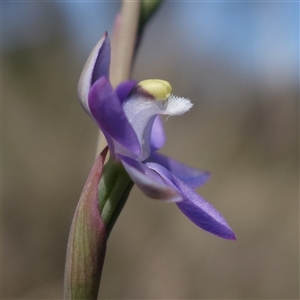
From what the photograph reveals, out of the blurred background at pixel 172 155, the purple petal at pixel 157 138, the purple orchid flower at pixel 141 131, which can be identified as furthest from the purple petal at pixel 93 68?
the blurred background at pixel 172 155

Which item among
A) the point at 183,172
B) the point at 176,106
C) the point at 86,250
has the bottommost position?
the point at 86,250

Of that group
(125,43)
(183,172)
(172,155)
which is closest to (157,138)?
(183,172)

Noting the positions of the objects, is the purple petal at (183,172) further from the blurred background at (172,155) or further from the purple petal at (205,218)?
the blurred background at (172,155)

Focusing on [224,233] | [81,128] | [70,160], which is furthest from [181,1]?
[224,233]

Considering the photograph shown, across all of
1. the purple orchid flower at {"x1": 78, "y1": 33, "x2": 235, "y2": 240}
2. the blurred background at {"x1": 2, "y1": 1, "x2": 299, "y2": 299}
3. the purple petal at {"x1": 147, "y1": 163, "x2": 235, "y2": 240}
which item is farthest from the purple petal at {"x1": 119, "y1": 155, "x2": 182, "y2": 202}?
the blurred background at {"x1": 2, "y1": 1, "x2": 299, "y2": 299}

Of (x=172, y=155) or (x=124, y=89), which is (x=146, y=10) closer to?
(x=124, y=89)
